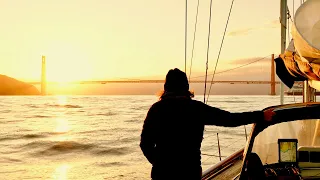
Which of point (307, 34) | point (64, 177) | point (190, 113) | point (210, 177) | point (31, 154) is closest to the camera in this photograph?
point (190, 113)

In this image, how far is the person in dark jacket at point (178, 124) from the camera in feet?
10.3

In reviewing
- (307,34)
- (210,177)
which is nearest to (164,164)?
(307,34)

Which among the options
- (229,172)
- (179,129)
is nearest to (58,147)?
(229,172)

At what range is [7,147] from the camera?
80.4ft

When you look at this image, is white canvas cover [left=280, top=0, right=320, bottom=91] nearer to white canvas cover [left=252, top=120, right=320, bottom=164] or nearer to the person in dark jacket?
white canvas cover [left=252, top=120, right=320, bottom=164]

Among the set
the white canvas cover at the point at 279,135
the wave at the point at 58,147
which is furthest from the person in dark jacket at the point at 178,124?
the wave at the point at 58,147

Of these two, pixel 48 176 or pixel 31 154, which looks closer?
pixel 48 176

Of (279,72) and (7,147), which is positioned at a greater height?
(279,72)

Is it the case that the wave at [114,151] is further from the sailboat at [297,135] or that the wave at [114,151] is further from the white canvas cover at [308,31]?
the white canvas cover at [308,31]

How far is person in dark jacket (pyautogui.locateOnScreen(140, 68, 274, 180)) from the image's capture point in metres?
3.14

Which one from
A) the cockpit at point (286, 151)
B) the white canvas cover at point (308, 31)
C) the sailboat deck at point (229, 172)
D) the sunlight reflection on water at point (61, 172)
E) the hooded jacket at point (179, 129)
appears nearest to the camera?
the hooded jacket at point (179, 129)

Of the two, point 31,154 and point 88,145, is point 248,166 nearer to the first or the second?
point 31,154

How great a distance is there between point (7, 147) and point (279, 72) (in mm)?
20502

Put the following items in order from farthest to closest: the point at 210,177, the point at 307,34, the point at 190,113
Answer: the point at 210,177
the point at 307,34
the point at 190,113
